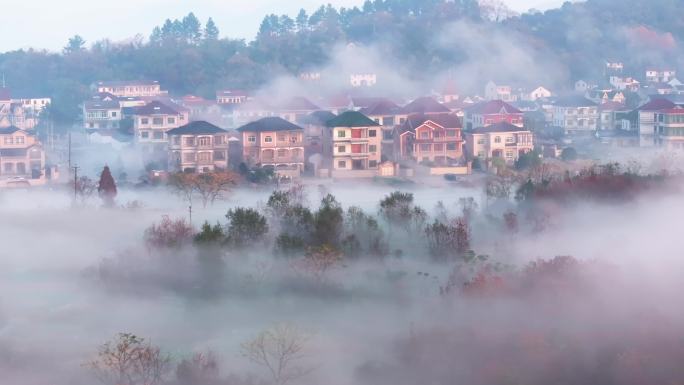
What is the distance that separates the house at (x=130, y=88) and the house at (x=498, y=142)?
25.7 ft

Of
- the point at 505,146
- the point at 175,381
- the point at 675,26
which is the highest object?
the point at 675,26

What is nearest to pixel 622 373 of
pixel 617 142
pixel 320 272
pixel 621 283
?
pixel 621 283

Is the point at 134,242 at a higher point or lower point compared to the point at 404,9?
lower

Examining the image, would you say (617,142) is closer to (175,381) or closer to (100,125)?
(100,125)

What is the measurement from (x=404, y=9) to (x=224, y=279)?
2307cm

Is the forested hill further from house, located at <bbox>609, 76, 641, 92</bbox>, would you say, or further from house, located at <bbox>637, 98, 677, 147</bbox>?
house, located at <bbox>637, 98, 677, 147</bbox>

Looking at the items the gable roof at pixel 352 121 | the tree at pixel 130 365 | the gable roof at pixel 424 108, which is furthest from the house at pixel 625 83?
the tree at pixel 130 365

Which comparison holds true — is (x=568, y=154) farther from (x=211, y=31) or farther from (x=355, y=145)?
(x=211, y=31)

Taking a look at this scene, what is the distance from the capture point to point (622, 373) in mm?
5738

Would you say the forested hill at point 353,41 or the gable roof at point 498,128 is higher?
the forested hill at point 353,41

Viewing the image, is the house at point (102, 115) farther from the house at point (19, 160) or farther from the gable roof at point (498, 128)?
the gable roof at point (498, 128)

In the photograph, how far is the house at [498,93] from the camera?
21188mm

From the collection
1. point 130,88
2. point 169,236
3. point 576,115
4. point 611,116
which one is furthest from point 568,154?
point 130,88

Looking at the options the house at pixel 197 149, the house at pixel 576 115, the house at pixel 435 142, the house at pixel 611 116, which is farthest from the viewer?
the house at pixel 576 115
